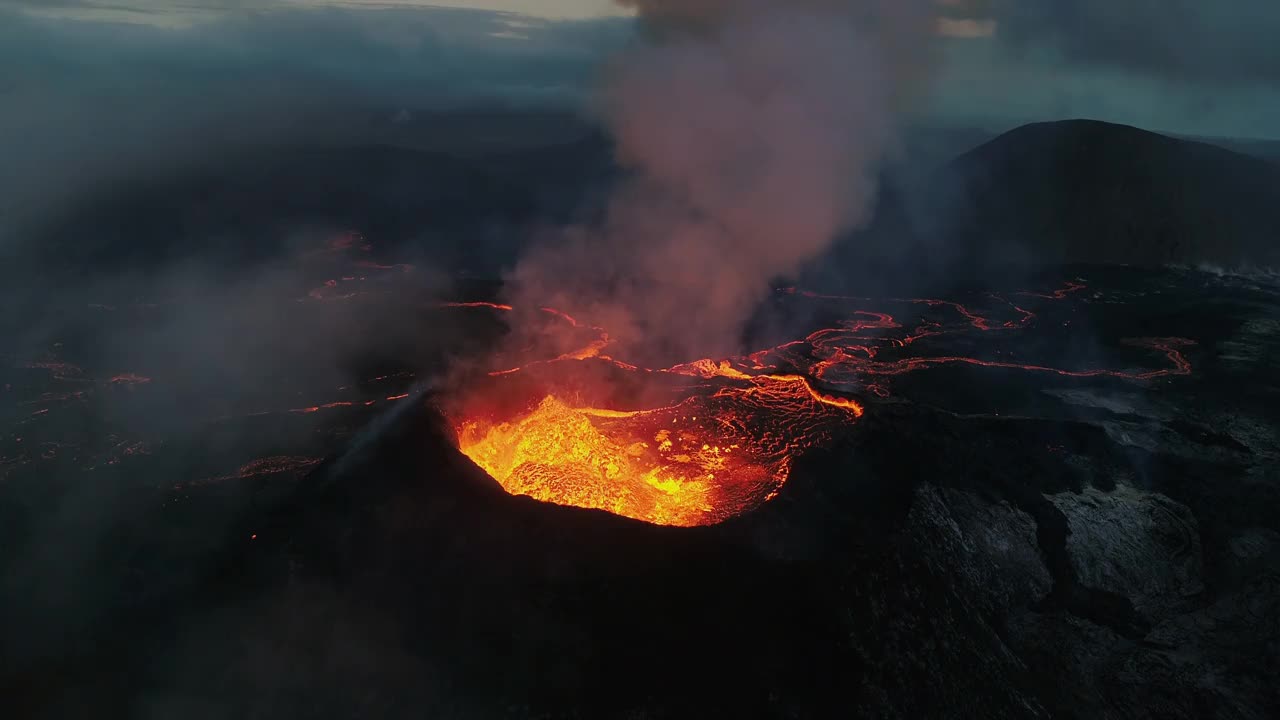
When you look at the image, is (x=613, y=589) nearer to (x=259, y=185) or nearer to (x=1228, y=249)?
(x=1228, y=249)

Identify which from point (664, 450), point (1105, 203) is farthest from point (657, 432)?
point (1105, 203)

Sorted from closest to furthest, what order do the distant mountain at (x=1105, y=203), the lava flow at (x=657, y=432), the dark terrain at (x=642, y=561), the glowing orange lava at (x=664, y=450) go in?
the dark terrain at (x=642, y=561) < the glowing orange lava at (x=664, y=450) < the lava flow at (x=657, y=432) < the distant mountain at (x=1105, y=203)

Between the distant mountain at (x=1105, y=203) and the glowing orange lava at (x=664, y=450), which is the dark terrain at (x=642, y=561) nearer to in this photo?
the glowing orange lava at (x=664, y=450)

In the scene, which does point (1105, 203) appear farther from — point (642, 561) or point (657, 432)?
point (642, 561)

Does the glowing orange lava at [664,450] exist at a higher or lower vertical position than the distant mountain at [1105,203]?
lower

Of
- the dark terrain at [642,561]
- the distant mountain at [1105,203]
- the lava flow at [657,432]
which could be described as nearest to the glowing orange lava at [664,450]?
the lava flow at [657,432]

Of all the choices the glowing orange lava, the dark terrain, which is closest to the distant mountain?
the dark terrain

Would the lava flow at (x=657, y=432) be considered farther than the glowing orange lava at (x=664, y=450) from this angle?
Yes


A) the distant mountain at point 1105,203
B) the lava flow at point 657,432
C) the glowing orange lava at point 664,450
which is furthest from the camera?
the distant mountain at point 1105,203

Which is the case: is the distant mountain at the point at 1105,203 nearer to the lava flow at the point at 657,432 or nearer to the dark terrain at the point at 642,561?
the dark terrain at the point at 642,561
